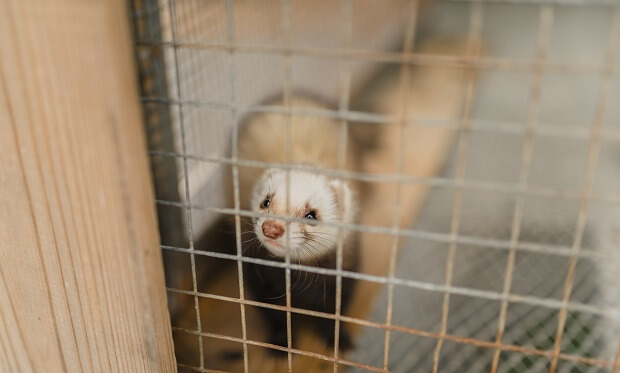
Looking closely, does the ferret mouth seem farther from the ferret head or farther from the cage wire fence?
the cage wire fence

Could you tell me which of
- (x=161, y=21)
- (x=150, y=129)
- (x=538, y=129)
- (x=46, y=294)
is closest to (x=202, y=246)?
(x=150, y=129)

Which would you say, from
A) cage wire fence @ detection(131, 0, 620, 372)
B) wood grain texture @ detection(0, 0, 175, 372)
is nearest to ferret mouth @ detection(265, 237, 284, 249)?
cage wire fence @ detection(131, 0, 620, 372)

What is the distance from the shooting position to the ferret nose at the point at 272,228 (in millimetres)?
1132

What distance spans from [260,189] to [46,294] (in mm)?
798

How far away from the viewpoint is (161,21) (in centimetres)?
106

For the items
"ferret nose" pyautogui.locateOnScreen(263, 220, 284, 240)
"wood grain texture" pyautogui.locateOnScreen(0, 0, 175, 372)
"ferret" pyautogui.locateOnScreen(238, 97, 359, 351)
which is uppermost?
"wood grain texture" pyautogui.locateOnScreen(0, 0, 175, 372)

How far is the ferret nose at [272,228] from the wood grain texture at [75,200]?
1.35ft

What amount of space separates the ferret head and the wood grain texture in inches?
20.5

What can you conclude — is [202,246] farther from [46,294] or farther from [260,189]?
[46,294]

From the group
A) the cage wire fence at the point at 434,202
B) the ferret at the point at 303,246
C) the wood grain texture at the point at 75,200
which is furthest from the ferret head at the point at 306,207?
the wood grain texture at the point at 75,200

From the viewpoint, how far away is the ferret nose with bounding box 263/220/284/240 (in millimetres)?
1132

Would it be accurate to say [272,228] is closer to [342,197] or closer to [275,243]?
[275,243]

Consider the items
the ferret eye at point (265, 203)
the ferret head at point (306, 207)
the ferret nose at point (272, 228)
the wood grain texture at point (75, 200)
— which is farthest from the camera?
the ferret eye at point (265, 203)

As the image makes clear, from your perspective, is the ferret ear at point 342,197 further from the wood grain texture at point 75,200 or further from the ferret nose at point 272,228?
the wood grain texture at point 75,200
